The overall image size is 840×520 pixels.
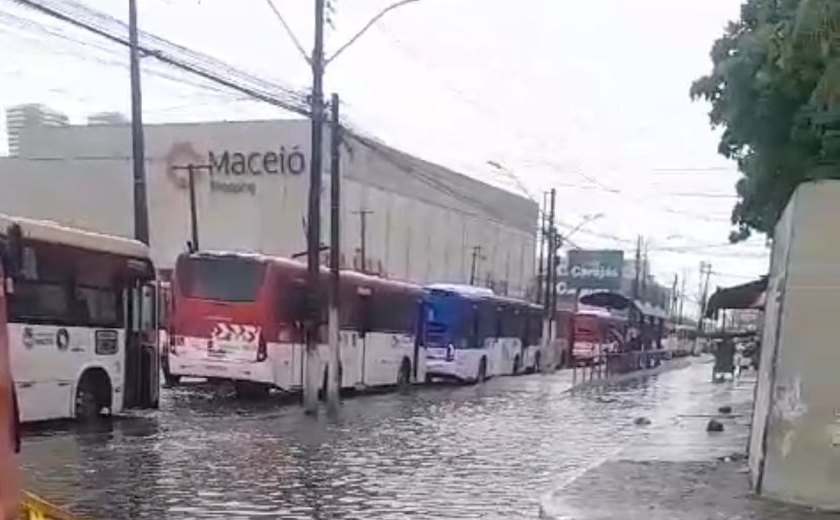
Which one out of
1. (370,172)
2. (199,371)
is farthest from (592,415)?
(370,172)

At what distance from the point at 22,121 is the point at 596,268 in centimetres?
5706

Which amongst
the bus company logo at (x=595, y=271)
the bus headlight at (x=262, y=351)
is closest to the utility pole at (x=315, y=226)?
the bus headlight at (x=262, y=351)

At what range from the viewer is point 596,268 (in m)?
106

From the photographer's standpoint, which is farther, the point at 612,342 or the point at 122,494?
the point at 612,342

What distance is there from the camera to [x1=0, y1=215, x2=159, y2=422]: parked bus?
19.5 metres

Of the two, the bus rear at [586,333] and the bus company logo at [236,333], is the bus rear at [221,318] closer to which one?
the bus company logo at [236,333]

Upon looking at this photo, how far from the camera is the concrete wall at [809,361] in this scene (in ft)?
42.2

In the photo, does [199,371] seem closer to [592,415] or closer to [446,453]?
[592,415]

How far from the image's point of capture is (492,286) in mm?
75062

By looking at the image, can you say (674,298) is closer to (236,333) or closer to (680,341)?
(680,341)

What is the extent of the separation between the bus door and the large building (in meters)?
24.8

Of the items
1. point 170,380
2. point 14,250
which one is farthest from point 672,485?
point 170,380

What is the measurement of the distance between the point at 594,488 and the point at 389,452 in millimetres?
5244

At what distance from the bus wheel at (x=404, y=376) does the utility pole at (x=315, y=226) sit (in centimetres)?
1028
